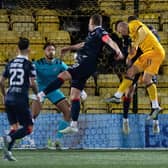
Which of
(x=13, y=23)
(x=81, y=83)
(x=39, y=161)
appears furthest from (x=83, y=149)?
(x=13, y=23)

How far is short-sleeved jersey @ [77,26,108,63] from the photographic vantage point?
13.9 m

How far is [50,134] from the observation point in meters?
17.4

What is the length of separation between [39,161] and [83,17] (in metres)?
9.78

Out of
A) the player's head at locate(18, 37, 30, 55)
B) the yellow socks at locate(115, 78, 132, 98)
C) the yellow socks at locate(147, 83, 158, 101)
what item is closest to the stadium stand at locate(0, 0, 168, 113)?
the yellow socks at locate(147, 83, 158, 101)

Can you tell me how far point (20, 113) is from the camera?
1254cm

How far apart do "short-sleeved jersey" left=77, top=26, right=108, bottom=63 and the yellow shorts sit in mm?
1254

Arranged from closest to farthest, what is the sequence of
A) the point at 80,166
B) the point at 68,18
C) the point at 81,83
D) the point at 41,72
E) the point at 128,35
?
the point at 80,166
the point at 81,83
the point at 128,35
the point at 41,72
the point at 68,18

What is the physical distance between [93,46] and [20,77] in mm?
1971

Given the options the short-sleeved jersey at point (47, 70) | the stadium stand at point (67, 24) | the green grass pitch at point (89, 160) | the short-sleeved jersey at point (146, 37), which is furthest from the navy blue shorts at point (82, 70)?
the stadium stand at point (67, 24)

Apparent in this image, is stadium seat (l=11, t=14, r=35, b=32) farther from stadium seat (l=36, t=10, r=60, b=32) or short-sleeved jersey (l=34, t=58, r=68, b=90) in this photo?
short-sleeved jersey (l=34, t=58, r=68, b=90)

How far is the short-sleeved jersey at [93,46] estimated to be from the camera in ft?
45.5

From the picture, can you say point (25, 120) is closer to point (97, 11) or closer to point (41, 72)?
point (41, 72)

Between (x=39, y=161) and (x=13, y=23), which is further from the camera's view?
(x=13, y=23)

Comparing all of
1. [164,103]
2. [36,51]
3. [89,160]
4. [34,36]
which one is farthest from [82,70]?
[34,36]
